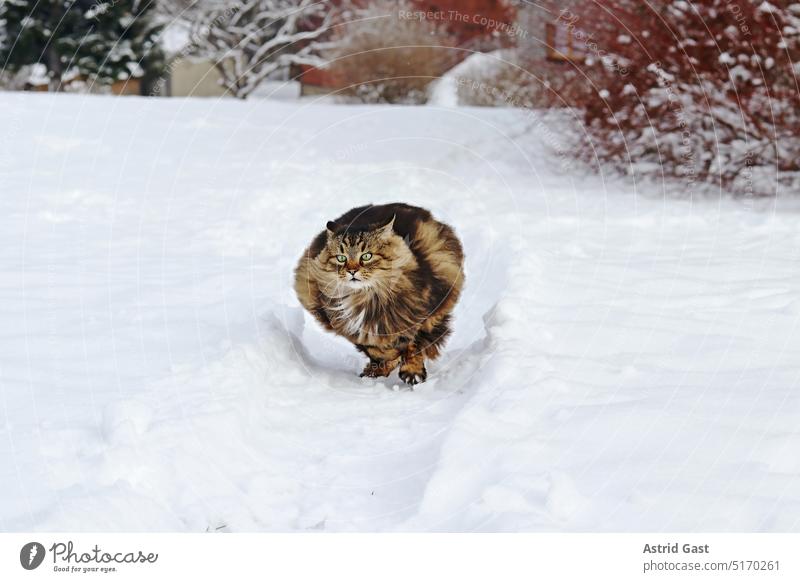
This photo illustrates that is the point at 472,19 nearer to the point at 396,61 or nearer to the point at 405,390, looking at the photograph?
the point at 396,61

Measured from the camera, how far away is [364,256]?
4125mm

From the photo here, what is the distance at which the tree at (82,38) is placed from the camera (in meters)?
19.8

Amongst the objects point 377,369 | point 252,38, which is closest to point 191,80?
point 252,38

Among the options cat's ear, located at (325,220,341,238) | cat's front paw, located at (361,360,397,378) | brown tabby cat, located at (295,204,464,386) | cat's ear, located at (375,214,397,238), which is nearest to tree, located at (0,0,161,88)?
cat's front paw, located at (361,360,397,378)

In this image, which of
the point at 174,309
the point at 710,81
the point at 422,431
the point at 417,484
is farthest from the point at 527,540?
the point at 710,81

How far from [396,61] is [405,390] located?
516 inches

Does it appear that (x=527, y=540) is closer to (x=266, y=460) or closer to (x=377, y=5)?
(x=266, y=460)

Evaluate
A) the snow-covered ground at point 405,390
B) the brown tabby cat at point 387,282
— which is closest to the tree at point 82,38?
the snow-covered ground at point 405,390

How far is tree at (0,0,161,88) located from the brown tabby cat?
630 inches

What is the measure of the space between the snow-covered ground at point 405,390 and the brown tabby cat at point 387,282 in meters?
0.24

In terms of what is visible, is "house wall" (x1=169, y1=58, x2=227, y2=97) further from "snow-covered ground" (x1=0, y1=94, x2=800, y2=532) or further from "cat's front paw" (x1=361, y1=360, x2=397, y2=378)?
"cat's front paw" (x1=361, y1=360, x2=397, y2=378)

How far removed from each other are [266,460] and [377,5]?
639 inches

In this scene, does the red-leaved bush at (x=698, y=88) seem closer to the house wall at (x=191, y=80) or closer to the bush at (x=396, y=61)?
the bush at (x=396, y=61)

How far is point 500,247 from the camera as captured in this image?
7594 mm
